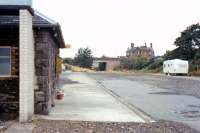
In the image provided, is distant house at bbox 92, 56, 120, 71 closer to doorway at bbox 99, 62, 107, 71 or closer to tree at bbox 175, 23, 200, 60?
doorway at bbox 99, 62, 107, 71

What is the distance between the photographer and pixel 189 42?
93000 millimetres

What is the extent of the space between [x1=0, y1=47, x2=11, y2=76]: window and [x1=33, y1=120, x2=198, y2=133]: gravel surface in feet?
7.17

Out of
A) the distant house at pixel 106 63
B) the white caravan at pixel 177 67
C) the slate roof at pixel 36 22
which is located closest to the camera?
the slate roof at pixel 36 22

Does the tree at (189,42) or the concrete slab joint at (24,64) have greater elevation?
the tree at (189,42)

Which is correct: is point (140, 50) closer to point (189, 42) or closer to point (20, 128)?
point (189, 42)

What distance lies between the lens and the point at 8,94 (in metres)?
14.6

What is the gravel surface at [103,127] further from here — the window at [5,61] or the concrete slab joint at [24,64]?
the window at [5,61]

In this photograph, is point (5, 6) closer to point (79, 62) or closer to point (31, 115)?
point (31, 115)

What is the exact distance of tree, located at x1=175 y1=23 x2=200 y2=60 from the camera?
92.2 m

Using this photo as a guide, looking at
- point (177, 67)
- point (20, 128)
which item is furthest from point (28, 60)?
point (177, 67)

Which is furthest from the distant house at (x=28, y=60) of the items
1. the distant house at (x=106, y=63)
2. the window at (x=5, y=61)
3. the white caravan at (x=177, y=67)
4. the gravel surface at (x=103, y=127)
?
the distant house at (x=106, y=63)

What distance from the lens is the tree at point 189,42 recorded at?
92188 millimetres

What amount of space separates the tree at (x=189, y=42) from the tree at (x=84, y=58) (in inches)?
1233

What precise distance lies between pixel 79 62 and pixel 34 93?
106 metres
